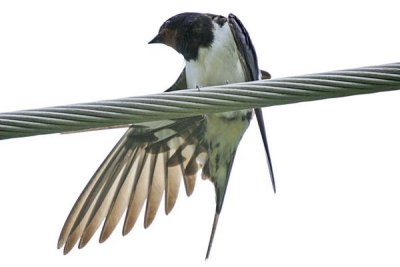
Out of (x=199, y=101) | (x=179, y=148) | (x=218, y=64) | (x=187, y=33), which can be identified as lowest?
(x=179, y=148)

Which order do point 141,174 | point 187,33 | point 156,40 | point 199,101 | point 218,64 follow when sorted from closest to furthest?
point 199,101 < point 218,64 < point 187,33 < point 141,174 < point 156,40

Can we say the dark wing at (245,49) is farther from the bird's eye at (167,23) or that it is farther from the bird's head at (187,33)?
the bird's eye at (167,23)

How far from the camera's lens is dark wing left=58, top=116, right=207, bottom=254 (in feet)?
21.1

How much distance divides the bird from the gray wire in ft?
5.98

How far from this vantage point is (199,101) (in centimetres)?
420

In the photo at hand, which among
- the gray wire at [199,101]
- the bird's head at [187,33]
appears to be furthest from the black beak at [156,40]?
the gray wire at [199,101]

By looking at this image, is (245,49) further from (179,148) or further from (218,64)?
(179,148)

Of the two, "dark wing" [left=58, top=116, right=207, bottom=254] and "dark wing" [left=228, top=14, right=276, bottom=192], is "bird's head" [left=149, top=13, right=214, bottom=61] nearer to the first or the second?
"dark wing" [left=228, top=14, right=276, bottom=192]

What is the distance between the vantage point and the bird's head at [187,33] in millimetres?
6480

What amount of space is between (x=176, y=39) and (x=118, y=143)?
69cm

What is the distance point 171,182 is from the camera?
6.74 metres

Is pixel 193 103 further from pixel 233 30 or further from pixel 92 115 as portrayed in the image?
pixel 233 30

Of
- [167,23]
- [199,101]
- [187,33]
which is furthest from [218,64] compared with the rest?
[199,101]

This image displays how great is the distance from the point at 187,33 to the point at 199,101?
8.15 feet
